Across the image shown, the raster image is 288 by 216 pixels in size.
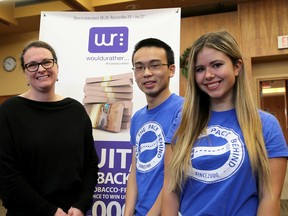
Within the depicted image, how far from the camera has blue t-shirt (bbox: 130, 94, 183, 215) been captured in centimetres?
128

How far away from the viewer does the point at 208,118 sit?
3.56 ft

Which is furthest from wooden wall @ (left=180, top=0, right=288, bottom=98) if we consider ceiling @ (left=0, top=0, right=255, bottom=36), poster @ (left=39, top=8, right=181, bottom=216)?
poster @ (left=39, top=8, right=181, bottom=216)

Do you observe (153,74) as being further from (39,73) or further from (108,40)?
(108,40)

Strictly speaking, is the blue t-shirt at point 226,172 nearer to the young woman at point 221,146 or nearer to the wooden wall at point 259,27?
the young woman at point 221,146

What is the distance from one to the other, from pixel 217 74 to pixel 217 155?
Result: 274 millimetres

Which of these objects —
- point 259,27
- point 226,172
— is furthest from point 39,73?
point 259,27

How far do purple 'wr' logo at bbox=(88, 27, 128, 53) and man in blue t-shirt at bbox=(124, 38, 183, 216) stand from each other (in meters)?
0.57

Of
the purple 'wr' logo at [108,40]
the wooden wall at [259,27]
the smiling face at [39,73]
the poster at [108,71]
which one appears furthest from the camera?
the wooden wall at [259,27]

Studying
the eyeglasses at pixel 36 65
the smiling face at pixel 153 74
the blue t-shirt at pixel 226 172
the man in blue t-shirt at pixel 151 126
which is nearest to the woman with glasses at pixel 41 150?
the eyeglasses at pixel 36 65

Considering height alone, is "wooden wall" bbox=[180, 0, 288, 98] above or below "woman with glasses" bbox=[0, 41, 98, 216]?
above

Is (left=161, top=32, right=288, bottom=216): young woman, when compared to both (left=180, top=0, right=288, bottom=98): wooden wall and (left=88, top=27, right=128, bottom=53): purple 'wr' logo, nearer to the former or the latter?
(left=88, top=27, right=128, bottom=53): purple 'wr' logo

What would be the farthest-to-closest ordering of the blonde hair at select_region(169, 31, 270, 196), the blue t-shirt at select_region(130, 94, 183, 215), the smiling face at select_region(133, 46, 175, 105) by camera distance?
1. the smiling face at select_region(133, 46, 175, 105)
2. the blue t-shirt at select_region(130, 94, 183, 215)
3. the blonde hair at select_region(169, 31, 270, 196)

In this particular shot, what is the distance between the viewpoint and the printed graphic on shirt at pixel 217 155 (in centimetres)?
95

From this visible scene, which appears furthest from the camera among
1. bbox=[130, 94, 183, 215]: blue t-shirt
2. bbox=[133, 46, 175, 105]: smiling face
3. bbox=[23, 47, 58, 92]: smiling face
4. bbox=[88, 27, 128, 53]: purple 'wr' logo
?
bbox=[88, 27, 128, 53]: purple 'wr' logo
